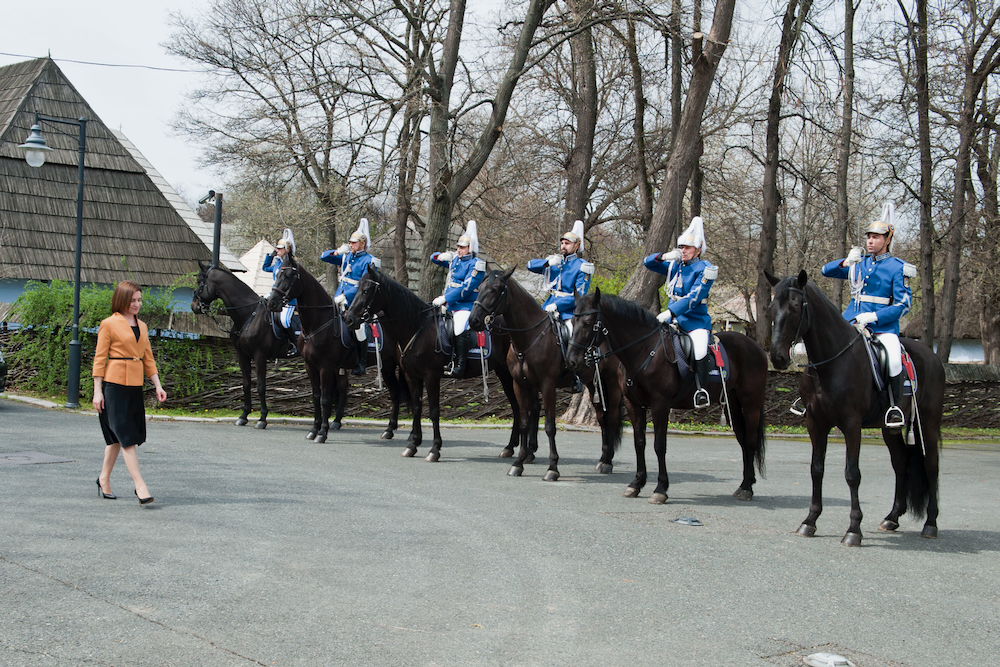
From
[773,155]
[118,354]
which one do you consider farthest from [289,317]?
[773,155]

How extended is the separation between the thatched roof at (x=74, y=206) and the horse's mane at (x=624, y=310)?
67.8 ft

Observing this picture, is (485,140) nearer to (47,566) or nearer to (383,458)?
(383,458)

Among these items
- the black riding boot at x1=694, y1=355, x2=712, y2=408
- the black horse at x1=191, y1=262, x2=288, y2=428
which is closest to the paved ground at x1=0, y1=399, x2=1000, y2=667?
the black riding boot at x1=694, y1=355, x2=712, y2=408

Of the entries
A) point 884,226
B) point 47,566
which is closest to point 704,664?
point 47,566

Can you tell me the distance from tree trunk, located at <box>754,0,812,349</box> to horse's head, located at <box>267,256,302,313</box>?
33.1 ft

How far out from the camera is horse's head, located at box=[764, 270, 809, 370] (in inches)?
324

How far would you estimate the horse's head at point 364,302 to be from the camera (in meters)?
12.8

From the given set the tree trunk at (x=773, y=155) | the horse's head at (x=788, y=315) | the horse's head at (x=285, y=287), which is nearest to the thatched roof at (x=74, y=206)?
the horse's head at (x=285, y=287)

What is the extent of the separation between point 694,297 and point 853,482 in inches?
112

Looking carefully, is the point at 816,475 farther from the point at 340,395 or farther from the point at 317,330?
the point at 340,395

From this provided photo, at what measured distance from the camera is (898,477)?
30.3 ft

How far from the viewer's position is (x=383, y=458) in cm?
1287

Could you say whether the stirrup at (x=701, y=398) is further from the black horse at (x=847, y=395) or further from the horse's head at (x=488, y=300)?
the horse's head at (x=488, y=300)

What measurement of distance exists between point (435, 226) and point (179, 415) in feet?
22.2
